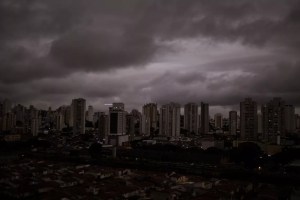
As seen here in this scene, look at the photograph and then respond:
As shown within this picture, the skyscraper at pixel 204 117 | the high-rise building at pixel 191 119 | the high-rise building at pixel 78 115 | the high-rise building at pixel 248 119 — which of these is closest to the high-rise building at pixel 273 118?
the high-rise building at pixel 248 119

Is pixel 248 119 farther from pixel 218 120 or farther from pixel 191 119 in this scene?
pixel 218 120

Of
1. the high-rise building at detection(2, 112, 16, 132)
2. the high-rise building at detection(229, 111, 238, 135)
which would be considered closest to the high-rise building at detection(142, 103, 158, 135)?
the high-rise building at detection(229, 111, 238, 135)

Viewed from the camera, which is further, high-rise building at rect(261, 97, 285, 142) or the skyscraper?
the skyscraper

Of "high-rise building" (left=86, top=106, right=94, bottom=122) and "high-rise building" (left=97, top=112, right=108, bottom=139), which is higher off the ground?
"high-rise building" (left=86, top=106, right=94, bottom=122)

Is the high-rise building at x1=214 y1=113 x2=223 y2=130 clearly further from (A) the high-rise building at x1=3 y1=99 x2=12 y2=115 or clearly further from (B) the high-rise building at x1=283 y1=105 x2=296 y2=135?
(A) the high-rise building at x1=3 y1=99 x2=12 y2=115

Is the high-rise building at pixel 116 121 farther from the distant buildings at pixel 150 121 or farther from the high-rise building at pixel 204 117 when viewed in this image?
the high-rise building at pixel 204 117

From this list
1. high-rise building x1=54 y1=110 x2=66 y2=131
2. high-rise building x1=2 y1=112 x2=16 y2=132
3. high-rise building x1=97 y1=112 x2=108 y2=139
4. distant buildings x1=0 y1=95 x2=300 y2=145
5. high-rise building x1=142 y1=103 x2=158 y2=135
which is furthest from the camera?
high-rise building x1=54 y1=110 x2=66 y2=131
